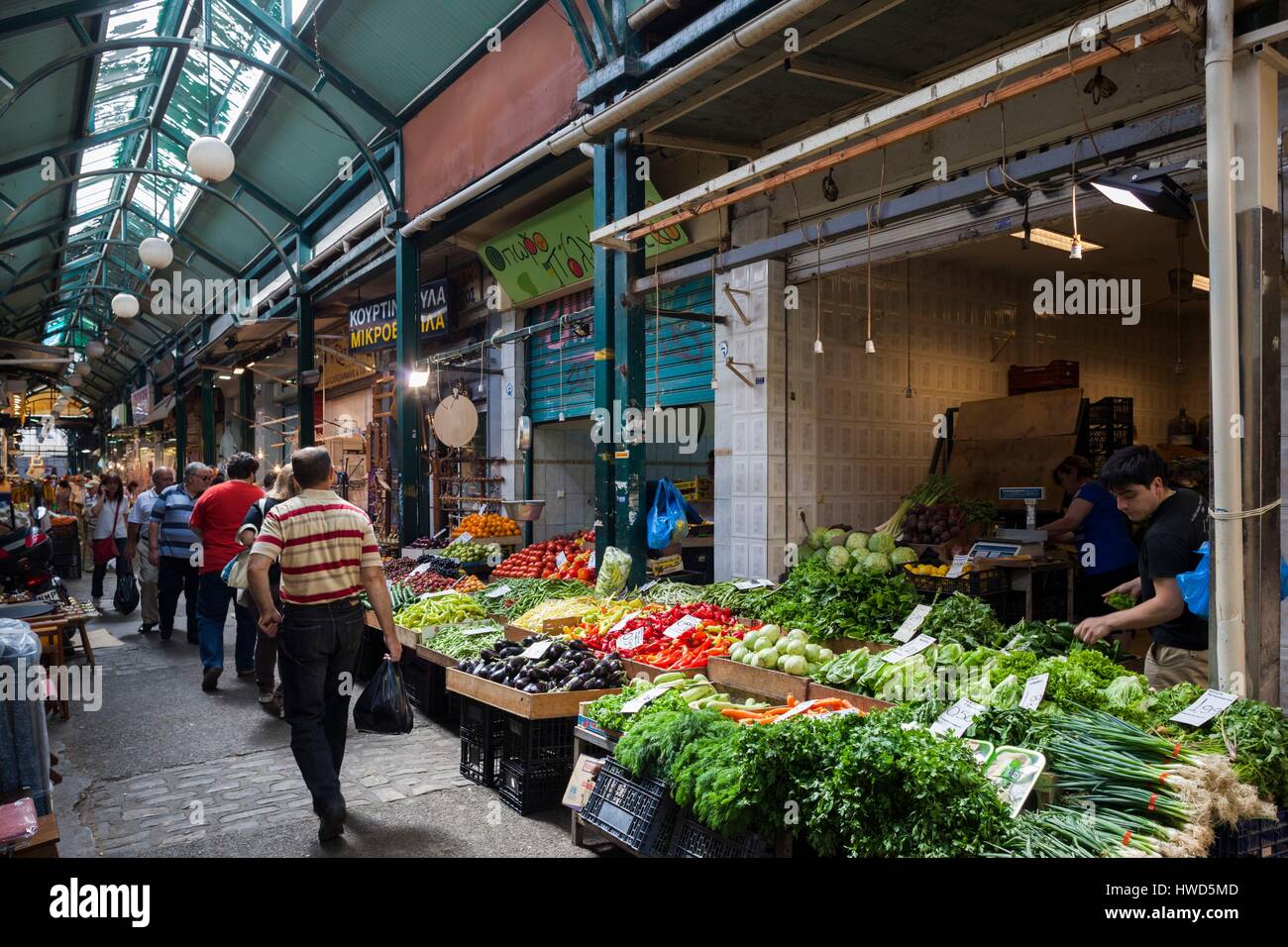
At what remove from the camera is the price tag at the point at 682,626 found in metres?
5.73

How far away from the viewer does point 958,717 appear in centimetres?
367

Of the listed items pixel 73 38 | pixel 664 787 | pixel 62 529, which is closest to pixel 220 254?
pixel 62 529

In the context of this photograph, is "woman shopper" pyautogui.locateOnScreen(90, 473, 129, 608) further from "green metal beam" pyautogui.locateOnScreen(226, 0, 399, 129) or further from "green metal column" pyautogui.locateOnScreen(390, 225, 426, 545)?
"green metal beam" pyautogui.locateOnScreen(226, 0, 399, 129)

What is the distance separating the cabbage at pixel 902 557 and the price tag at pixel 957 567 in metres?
0.38

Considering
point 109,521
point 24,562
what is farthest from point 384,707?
point 109,521

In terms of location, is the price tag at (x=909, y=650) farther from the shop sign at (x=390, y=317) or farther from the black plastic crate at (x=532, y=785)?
the shop sign at (x=390, y=317)

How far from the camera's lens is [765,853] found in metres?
3.29

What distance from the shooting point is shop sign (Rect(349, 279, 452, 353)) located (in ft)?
43.3

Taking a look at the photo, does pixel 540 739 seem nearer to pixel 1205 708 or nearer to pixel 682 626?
pixel 682 626

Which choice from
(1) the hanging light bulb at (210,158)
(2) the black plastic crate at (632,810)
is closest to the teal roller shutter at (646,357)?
(2) the black plastic crate at (632,810)

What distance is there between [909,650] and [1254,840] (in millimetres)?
1982

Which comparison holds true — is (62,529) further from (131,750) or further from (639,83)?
(639,83)

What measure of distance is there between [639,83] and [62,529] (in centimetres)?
1301

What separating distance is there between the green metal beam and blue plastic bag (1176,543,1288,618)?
1058 cm
